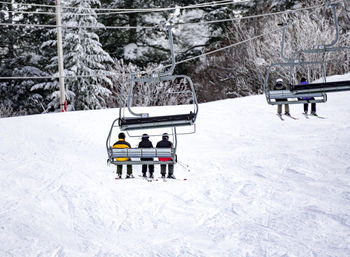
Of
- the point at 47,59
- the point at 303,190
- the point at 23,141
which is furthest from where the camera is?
the point at 47,59

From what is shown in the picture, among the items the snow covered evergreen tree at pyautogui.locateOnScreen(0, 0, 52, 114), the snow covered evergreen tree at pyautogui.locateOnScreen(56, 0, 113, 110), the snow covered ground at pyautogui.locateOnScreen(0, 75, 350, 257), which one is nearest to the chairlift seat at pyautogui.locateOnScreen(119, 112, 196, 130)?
the snow covered ground at pyautogui.locateOnScreen(0, 75, 350, 257)

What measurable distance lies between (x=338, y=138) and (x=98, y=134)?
9427 mm

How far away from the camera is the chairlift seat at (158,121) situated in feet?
23.2

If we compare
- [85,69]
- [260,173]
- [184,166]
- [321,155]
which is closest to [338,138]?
[321,155]

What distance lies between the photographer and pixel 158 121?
7.16 meters

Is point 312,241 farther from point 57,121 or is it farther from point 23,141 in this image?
point 57,121

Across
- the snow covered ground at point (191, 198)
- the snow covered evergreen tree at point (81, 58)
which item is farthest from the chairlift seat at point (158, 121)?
the snow covered evergreen tree at point (81, 58)

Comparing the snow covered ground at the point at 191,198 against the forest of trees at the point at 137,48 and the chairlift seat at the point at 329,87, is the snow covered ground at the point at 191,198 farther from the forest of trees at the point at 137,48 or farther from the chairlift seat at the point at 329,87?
the forest of trees at the point at 137,48

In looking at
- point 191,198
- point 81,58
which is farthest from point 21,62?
point 191,198

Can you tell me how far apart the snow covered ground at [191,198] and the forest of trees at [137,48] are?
968cm

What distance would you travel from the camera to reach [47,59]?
87.6 ft

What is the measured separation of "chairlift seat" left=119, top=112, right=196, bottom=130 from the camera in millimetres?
7062

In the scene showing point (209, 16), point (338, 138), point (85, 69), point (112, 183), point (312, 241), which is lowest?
point (312, 241)

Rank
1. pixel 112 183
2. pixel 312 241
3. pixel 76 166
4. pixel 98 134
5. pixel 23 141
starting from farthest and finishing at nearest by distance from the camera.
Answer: pixel 98 134
pixel 23 141
pixel 76 166
pixel 112 183
pixel 312 241
